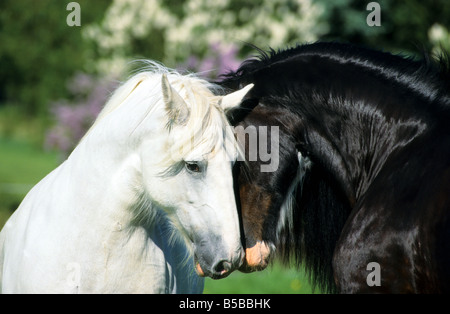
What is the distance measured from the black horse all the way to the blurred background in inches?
13.9

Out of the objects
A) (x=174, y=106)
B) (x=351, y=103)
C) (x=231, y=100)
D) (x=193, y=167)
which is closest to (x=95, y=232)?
(x=193, y=167)

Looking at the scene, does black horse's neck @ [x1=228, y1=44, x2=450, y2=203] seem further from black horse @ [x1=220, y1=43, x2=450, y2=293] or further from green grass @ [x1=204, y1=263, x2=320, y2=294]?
green grass @ [x1=204, y1=263, x2=320, y2=294]

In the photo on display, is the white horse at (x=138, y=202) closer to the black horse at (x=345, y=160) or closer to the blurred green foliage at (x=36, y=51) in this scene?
the black horse at (x=345, y=160)

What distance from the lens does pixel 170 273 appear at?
3.58 metres

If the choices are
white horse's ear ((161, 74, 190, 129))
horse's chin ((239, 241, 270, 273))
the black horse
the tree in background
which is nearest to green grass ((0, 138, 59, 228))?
the tree in background

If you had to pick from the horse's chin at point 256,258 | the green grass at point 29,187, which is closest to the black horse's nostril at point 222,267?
the horse's chin at point 256,258

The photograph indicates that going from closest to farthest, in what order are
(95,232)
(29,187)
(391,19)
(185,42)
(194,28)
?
(95,232), (185,42), (194,28), (29,187), (391,19)

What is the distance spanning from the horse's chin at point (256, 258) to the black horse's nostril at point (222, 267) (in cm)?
22

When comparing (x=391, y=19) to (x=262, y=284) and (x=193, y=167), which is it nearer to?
(x=262, y=284)

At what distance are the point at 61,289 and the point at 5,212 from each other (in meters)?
7.42

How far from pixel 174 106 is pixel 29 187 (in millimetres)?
13494

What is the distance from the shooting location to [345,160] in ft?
12.2

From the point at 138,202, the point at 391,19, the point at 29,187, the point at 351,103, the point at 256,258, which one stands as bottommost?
the point at 256,258

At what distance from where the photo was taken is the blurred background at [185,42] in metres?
9.10
